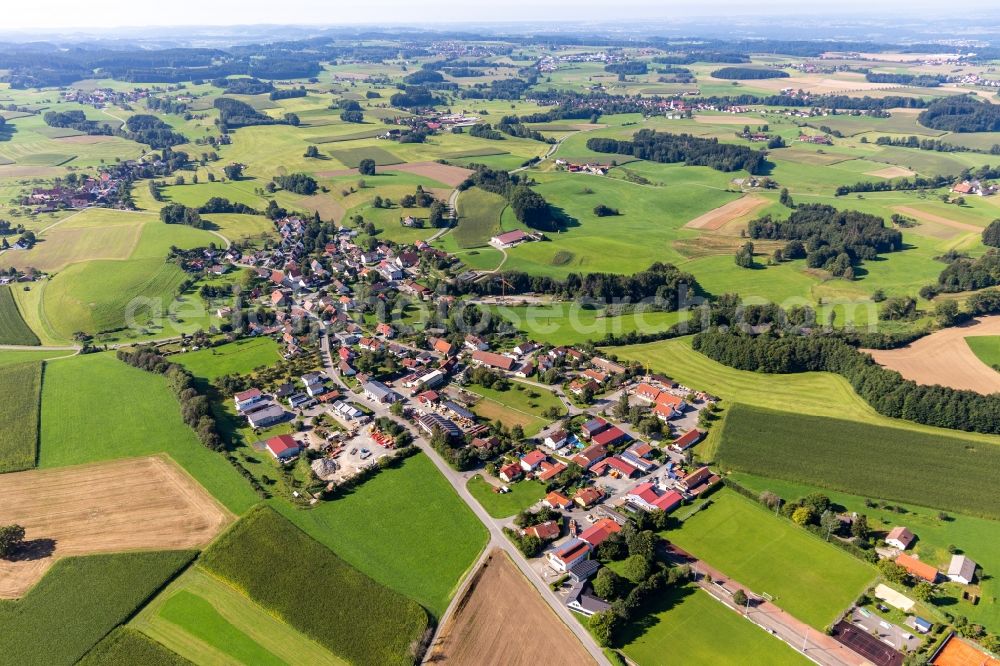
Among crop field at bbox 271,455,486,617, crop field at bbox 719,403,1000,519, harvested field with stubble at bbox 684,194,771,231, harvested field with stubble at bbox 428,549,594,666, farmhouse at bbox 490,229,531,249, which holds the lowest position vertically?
harvested field with stubble at bbox 428,549,594,666

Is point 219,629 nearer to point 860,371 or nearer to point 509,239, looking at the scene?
point 860,371

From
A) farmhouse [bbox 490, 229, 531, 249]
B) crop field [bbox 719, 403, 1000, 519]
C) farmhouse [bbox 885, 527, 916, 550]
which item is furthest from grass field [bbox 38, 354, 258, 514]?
farmhouse [bbox 490, 229, 531, 249]

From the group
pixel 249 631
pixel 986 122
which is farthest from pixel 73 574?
pixel 986 122

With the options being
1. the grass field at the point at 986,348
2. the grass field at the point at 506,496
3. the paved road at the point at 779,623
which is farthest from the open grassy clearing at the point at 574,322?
the paved road at the point at 779,623

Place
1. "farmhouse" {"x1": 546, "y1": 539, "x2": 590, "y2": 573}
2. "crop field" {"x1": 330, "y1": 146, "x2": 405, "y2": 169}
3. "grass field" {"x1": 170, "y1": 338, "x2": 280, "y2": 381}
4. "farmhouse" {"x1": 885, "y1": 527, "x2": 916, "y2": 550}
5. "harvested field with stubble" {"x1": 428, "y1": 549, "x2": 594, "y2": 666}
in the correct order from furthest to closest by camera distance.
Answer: "crop field" {"x1": 330, "y1": 146, "x2": 405, "y2": 169}, "grass field" {"x1": 170, "y1": 338, "x2": 280, "y2": 381}, "farmhouse" {"x1": 885, "y1": 527, "x2": 916, "y2": 550}, "farmhouse" {"x1": 546, "y1": 539, "x2": 590, "y2": 573}, "harvested field with stubble" {"x1": 428, "y1": 549, "x2": 594, "y2": 666}

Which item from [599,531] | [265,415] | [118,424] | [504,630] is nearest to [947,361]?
[599,531]

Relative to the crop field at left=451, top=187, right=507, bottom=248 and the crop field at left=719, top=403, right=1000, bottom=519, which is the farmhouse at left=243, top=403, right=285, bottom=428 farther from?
the crop field at left=451, top=187, right=507, bottom=248

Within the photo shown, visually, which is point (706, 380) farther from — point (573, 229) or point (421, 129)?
point (421, 129)

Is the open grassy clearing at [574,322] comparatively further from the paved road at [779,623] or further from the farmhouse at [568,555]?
the paved road at [779,623]
